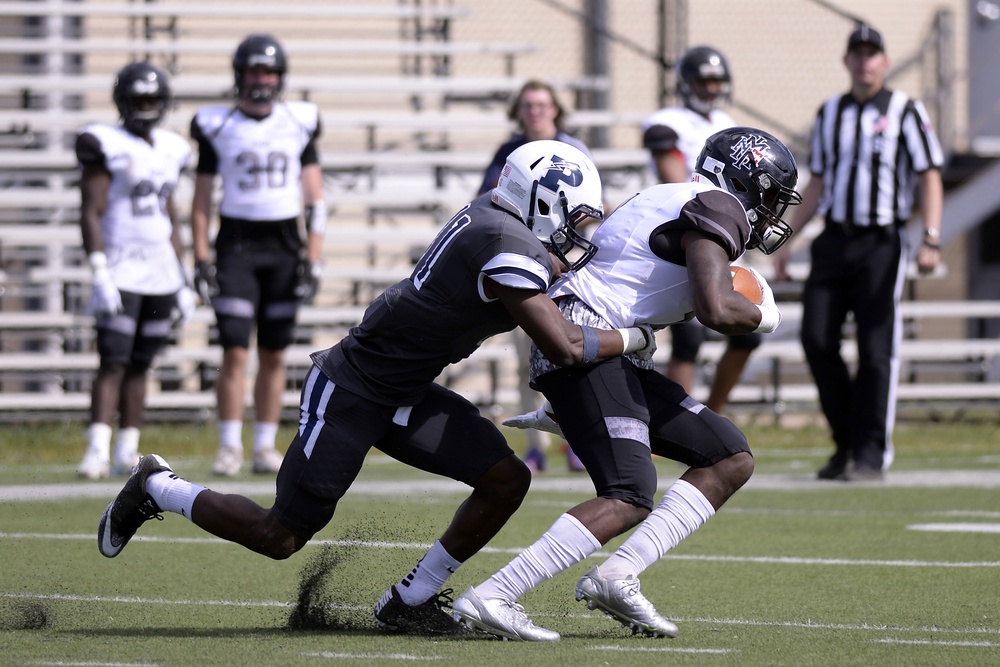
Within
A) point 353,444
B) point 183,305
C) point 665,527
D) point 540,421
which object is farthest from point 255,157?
point 665,527

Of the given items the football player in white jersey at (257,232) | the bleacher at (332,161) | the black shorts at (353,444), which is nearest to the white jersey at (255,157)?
the football player in white jersey at (257,232)

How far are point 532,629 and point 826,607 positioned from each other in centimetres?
96

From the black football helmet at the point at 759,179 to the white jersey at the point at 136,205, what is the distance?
472 centimetres

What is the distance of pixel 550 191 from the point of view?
405cm

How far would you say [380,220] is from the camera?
48.6 feet

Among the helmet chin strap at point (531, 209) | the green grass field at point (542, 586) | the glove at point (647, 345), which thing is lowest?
the green grass field at point (542, 586)

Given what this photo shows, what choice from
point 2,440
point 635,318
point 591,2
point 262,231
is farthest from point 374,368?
point 591,2

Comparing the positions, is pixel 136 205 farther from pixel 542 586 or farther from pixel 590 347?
pixel 590 347

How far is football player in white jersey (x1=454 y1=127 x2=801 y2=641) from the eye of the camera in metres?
3.98

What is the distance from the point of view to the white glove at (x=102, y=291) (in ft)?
26.6

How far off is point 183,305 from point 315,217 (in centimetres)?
85

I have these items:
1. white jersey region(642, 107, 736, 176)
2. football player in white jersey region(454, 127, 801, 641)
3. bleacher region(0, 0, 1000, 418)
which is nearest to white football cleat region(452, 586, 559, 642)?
football player in white jersey region(454, 127, 801, 641)

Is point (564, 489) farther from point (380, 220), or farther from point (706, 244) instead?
point (380, 220)

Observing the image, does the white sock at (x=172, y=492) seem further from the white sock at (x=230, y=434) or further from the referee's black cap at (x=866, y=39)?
the referee's black cap at (x=866, y=39)
